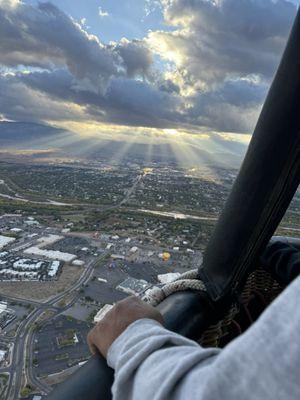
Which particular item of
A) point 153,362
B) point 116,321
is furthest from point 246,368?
point 116,321

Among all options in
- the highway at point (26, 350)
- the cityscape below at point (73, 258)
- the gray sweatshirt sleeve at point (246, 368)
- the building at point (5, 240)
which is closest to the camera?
the gray sweatshirt sleeve at point (246, 368)

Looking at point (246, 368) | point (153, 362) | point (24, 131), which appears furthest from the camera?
point (24, 131)

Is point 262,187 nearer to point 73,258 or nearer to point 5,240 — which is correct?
point 73,258

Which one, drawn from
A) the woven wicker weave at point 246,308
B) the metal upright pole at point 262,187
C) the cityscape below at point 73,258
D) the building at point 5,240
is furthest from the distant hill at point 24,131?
the metal upright pole at point 262,187

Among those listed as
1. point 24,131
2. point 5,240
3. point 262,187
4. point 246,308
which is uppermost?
point 262,187

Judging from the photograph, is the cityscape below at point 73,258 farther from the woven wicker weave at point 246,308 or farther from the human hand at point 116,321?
the human hand at point 116,321

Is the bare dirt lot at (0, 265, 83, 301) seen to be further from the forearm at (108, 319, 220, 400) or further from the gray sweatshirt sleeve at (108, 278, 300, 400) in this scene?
the gray sweatshirt sleeve at (108, 278, 300, 400)

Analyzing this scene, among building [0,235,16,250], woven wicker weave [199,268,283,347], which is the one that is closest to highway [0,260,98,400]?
building [0,235,16,250]
